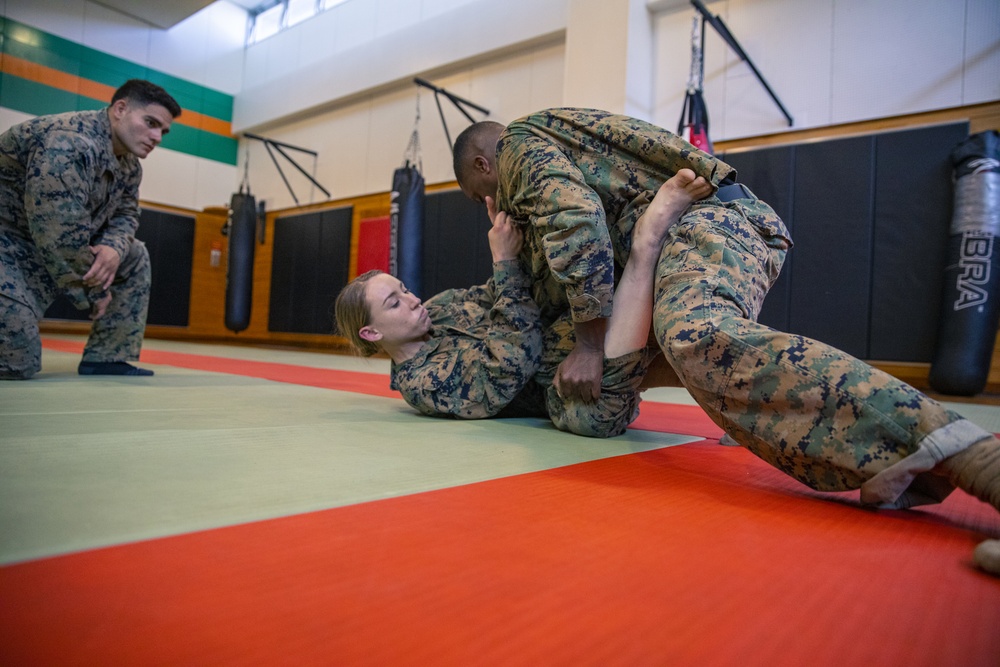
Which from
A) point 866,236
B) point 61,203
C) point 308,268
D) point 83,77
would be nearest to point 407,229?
point 308,268

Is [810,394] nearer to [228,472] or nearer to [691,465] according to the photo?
[691,465]

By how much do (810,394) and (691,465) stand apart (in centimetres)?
53

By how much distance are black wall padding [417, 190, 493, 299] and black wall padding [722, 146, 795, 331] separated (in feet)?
8.86

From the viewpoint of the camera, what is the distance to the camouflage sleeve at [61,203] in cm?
259

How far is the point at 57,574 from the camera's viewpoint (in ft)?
2.27

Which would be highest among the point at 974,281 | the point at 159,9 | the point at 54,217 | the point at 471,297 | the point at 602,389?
the point at 159,9

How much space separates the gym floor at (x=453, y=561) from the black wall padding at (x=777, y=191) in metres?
3.57

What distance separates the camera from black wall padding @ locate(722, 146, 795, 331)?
186 inches

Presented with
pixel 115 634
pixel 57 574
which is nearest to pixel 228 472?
pixel 57 574

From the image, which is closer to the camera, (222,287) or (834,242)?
(834,242)

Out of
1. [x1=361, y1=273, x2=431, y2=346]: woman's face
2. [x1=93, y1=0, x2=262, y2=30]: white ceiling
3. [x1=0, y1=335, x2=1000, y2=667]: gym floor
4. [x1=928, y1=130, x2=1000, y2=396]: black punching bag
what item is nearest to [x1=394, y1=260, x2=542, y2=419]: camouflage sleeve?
[x1=361, y1=273, x2=431, y2=346]: woman's face

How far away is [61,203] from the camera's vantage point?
260 centimetres

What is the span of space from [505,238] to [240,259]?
706 centimetres

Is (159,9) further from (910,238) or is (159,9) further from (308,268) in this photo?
(910,238)
